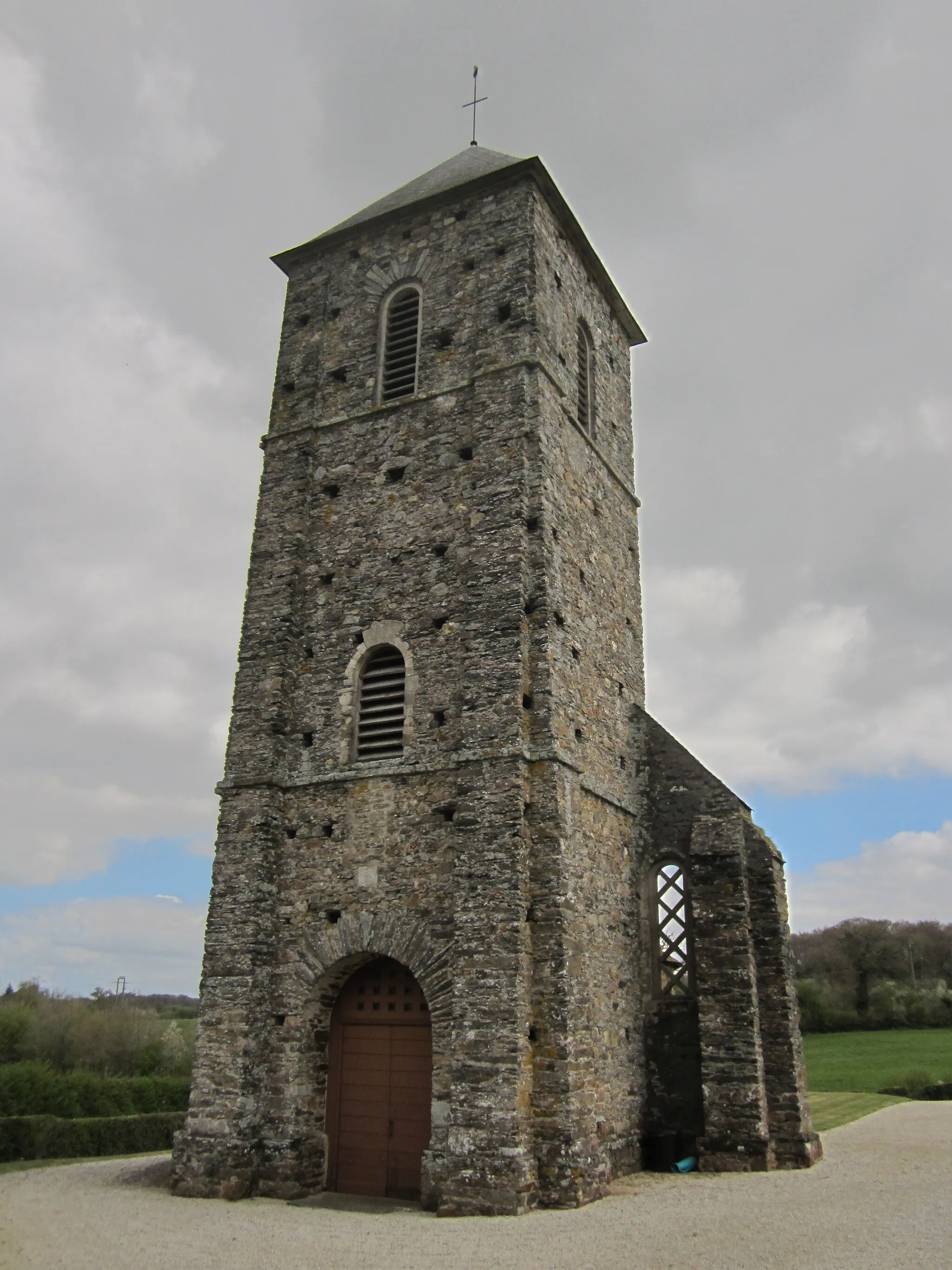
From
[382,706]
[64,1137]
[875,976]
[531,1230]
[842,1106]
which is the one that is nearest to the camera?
[531,1230]

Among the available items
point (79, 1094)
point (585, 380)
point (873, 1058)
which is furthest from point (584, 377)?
point (873, 1058)

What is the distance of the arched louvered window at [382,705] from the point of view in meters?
13.0

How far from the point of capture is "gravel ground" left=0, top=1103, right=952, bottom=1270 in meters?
8.12

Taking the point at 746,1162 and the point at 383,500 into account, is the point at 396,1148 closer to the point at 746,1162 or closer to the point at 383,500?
the point at 746,1162

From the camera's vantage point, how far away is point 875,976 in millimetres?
52875

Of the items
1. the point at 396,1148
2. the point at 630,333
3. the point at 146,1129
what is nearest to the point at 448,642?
the point at 396,1148

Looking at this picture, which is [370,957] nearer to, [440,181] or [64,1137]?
[64,1137]

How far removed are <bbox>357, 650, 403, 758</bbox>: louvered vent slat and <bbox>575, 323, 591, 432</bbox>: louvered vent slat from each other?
18.1 ft

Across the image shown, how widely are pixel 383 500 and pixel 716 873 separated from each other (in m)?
7.29

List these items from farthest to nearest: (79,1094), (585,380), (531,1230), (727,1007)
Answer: (79,1094) < (585,380) < (727,1007) < (531,1230)

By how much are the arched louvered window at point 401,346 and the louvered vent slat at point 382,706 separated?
429 cm

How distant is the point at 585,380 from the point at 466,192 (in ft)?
12.0

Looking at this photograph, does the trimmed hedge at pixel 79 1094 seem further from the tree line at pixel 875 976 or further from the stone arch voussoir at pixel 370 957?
the tree line at pixel 875 976

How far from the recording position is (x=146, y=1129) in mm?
18750
